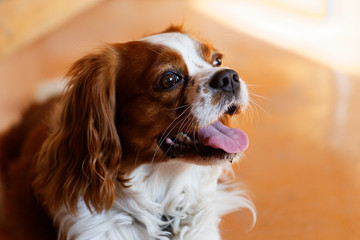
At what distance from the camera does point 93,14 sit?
541 centimetres

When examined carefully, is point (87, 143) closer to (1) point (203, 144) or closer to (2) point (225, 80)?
(1) point (203, 144)

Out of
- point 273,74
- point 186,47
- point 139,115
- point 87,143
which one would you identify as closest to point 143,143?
point 139,115

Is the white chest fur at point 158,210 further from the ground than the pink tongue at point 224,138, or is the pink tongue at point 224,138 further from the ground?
the pink tongue at point 224,138

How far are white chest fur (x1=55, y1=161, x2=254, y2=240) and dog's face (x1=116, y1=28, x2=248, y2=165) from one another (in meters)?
0.11

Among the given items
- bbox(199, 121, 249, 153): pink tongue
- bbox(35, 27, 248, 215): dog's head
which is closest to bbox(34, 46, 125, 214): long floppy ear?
bbox(35, 27, 248, 215): dog's head

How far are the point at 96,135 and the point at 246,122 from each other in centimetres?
162

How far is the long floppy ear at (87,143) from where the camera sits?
1.80 metres

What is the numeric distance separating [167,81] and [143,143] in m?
0.26

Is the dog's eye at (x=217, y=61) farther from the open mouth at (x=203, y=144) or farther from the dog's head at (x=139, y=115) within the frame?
the open mouth at (x=203, y=144)

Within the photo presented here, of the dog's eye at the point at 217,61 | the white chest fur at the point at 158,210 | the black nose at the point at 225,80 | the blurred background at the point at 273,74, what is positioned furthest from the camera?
the blurred background at the point at 273,74

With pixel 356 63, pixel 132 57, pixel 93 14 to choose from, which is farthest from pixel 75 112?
pixel 93 14

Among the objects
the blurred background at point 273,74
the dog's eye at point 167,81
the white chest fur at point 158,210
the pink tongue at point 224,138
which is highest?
the dog's eye at point 167,81

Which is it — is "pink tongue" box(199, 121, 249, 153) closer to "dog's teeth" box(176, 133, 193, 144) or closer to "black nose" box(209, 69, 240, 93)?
"dog's teeth" box(176, 133, 193, 144)

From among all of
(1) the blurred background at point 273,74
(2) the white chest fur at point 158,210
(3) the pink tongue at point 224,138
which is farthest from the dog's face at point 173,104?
(1) the blurred background at point 273,74
